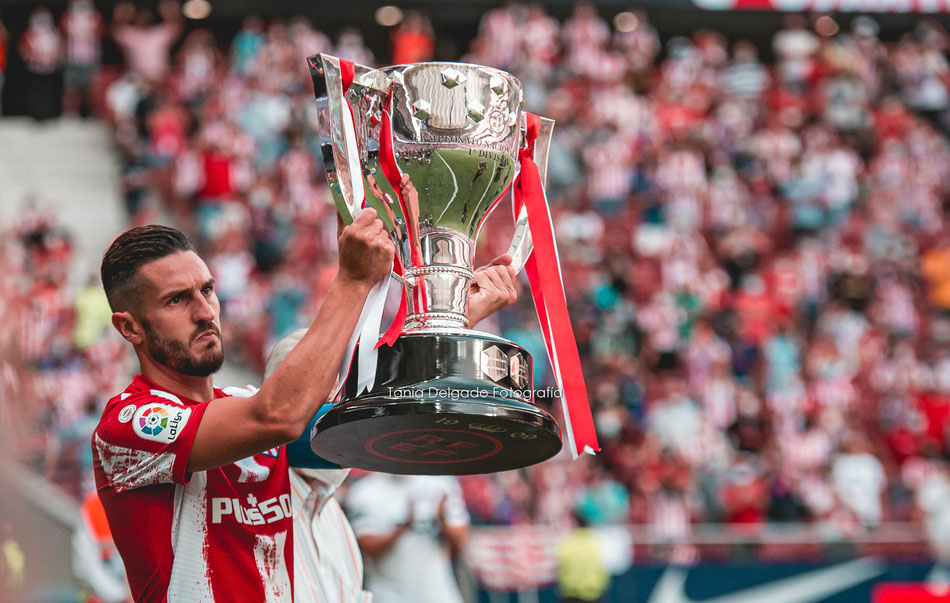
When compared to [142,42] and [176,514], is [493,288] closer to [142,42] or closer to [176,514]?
[176,514]

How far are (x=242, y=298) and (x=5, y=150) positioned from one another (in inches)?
156

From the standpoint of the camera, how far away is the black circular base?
204cm

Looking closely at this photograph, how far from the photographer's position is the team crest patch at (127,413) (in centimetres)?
210

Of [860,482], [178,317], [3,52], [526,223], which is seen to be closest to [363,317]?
[178,317]

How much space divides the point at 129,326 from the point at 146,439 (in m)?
0.24

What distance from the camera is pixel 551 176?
11805mm

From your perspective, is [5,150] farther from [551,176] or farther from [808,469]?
[808,469]

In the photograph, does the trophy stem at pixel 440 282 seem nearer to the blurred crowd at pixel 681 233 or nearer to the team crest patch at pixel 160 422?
the team crest patch at pixel 160 422

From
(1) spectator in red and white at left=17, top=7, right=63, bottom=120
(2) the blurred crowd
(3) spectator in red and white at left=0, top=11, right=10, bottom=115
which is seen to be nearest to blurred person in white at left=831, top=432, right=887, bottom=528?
(2) the blurred crowd

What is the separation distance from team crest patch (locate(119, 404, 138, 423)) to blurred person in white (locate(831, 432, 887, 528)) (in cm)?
739

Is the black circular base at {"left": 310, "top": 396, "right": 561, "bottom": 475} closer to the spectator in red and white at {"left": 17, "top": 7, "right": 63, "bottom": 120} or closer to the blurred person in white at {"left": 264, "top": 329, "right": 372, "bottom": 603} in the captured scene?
the blurred person in white at {"left": 264, "top": 329, "right": 372, "bottom": 603}

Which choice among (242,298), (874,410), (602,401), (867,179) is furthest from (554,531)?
(867,179)

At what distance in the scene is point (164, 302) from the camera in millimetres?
2164

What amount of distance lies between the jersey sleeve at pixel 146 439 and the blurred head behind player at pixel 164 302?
0.08m
